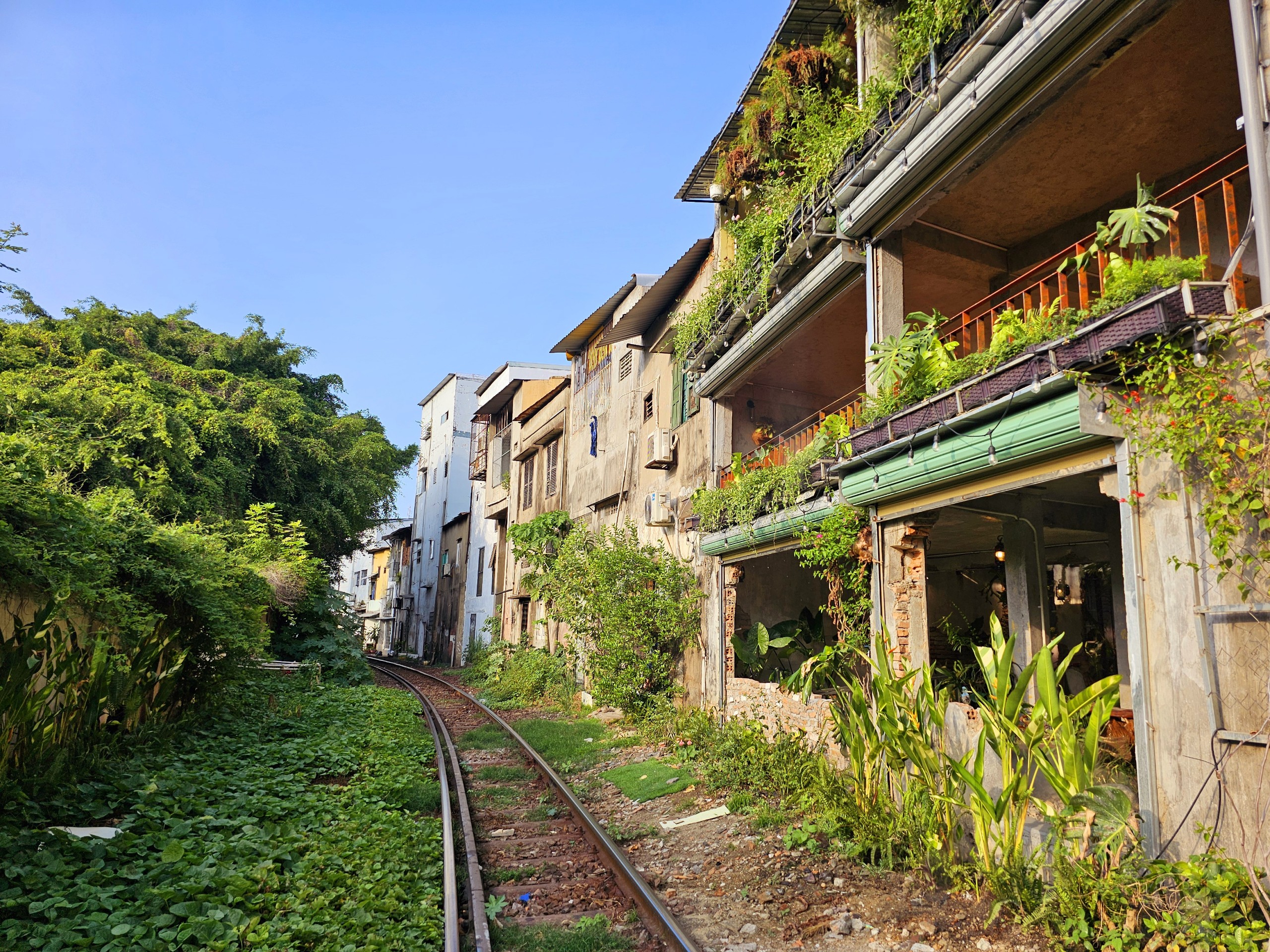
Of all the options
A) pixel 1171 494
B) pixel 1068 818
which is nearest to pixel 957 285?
pixel 1171 494

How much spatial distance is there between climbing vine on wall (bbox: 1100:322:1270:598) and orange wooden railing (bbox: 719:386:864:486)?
144 inches

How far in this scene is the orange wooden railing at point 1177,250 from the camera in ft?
16.6

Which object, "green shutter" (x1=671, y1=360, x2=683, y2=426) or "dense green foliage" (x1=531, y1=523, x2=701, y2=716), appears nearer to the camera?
"dense green foliage" (x1=531, y1=523, x2=701, y2=716)

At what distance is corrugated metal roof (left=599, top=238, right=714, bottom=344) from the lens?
13984 mm

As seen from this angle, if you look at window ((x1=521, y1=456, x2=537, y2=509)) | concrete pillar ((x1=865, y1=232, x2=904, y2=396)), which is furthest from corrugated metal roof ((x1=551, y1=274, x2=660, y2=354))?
concrete pillar ((x1=865, y1=232, x2=904, y2=396))

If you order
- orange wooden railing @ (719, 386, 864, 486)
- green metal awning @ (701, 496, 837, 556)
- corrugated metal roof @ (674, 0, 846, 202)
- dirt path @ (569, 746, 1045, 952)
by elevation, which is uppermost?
corrugated metal roof @ (674, 0, 846, 202)

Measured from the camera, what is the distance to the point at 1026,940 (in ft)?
15.9

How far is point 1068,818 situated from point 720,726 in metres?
6.77

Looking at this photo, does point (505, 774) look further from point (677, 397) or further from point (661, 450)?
point (677, 397)

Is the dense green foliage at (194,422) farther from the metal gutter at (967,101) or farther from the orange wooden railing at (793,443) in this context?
the metal gutter at (967,101)

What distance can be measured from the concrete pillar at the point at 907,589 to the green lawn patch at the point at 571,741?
16.8ft

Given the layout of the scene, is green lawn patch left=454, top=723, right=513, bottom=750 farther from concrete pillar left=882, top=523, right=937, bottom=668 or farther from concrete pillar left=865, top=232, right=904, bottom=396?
concrete pillar left=865, top=232, right=904, bottom=396

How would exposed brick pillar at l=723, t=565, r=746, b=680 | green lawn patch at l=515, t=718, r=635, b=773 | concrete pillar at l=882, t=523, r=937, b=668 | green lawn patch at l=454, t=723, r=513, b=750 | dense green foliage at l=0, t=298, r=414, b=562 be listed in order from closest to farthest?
concrete pillar at l=882, t=523, r=937, b=668, green lawn patch at l=515, t=718, r=635, b=773, exposed brick pillar at l=723, t=565, r=746, b=680, green lawn patch at l=454, t=723, r=513, b=750, dense green foliage at l=0, t=298, r=414, b=562

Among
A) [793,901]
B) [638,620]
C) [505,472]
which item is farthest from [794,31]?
[505,472]
